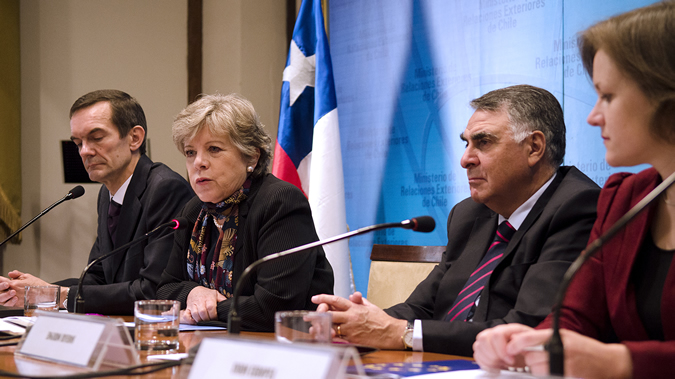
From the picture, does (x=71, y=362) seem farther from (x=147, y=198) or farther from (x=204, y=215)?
(x=147, y=198)

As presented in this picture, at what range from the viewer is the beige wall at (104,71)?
4324 mm

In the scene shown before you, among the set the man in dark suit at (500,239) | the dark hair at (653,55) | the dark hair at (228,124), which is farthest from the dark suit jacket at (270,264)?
the dark hair at (653,55)

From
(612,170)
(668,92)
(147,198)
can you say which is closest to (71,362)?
(668,92)

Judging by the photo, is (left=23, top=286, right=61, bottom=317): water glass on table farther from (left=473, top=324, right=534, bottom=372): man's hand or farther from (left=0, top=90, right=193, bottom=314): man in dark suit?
(left=473, top=324, right=534, bottom=372): man's hand

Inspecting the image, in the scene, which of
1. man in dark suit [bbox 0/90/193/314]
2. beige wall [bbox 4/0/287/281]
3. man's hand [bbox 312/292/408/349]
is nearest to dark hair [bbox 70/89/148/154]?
man in dark suit [bbox 0/90/193/314]

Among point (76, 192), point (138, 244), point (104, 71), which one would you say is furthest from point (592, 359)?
point (104, 71)

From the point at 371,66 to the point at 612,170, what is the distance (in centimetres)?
164

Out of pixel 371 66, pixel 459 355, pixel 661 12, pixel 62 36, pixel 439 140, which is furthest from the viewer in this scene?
pixel 62 36

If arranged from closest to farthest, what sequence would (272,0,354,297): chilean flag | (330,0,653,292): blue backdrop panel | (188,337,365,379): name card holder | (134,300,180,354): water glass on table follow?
(188,337,365,379): name card holder → (134,300,180,354): water glass on table → (330,0,653,292): blue backdrop panel → (272,0,354,297): chilean flag

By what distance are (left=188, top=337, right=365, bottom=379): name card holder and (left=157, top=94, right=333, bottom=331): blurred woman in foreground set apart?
3.57 ft

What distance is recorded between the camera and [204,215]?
2.49m

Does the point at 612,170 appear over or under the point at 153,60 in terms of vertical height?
under

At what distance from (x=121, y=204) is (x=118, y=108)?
474 millimetres

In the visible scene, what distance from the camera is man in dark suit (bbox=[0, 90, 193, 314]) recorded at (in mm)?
2539
